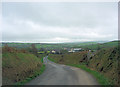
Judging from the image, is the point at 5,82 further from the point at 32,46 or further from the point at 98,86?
the point at 32,46

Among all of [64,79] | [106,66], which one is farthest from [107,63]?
[64,79]

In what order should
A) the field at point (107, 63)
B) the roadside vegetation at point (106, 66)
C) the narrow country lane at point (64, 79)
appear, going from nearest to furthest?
the narrow country lane at point (64, 79), the roadside vegetation at point (106, 66), the field at point (107, 63)

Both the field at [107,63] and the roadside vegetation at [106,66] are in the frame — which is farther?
the field at [107,63]

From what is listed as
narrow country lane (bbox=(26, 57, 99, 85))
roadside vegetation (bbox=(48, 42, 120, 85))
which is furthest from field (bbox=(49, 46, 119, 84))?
narrow country lane (bbox=(26, 57, 99, 85))

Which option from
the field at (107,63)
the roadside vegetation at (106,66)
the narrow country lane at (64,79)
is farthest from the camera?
the field at (107,63)

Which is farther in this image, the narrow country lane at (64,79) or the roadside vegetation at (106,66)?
the roadside vegetation at (106,66)

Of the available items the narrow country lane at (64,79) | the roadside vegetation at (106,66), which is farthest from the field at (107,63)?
the narrow country lane at (64,79)

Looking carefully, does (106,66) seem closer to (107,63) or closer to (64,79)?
(107,63)

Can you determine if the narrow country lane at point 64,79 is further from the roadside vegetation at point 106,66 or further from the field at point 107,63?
the field at point 107,63

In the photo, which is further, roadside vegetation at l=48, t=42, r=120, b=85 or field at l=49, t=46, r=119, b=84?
field at l=49, t=46, r=119, b=84

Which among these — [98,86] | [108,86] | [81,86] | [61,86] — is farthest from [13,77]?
[108,86]

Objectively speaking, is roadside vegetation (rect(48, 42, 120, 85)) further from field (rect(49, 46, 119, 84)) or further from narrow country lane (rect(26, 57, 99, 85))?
narrow country lane (rect(26, 57, 99, 85))

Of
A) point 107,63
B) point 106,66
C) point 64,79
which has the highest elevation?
point 107,63

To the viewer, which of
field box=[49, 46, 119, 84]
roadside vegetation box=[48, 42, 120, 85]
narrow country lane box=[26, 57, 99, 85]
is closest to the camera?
narrow country lane box=[26, 57, 99, 85]
